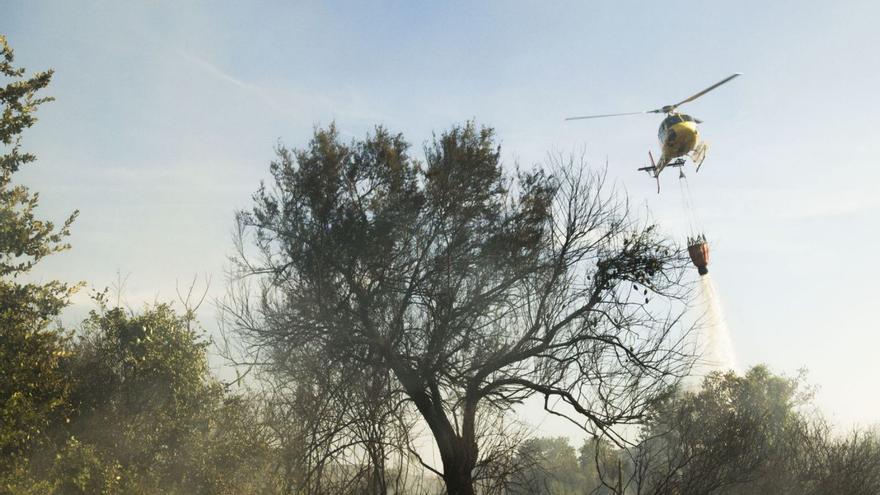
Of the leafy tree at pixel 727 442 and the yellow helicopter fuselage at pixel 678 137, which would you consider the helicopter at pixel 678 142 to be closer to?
the yellow helicopter fuselage at pixel 678 137

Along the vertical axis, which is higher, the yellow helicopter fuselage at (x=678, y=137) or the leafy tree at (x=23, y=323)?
the yellow helicopter fuselage at (x=678, y=137)

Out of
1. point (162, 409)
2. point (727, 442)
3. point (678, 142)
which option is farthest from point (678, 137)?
point (162, 409)

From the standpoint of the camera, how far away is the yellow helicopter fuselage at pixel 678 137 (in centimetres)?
3059

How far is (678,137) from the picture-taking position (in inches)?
1204

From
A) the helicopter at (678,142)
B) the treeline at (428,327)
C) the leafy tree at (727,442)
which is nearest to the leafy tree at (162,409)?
the treeline at (428,327)

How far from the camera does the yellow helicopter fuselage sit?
30.6 m

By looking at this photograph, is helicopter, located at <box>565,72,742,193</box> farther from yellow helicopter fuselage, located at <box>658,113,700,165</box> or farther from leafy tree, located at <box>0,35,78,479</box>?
leafy tree, located at <box>0,35,78,479</box>

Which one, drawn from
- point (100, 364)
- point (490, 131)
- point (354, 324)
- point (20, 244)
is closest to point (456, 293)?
point (354, 324)

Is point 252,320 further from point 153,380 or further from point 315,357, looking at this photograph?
point 153,380

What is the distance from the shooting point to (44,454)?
611 inches

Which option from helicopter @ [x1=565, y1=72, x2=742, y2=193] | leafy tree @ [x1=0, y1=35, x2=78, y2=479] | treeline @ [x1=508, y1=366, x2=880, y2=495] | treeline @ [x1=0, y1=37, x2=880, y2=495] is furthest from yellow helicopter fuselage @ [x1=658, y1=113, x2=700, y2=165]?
leafy tree @ [x1=0, y1=35, x2=78, y2=479]

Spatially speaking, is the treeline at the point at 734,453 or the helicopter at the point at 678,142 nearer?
the treeline at the point at 734,453

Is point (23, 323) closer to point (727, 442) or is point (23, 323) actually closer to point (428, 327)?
point (428, 327)

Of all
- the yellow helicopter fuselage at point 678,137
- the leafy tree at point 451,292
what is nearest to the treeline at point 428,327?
the leafy tree at point 451,292
